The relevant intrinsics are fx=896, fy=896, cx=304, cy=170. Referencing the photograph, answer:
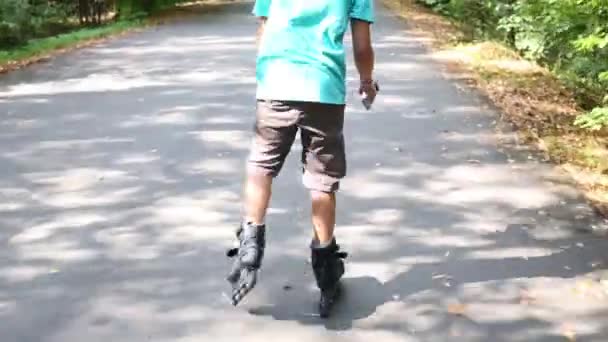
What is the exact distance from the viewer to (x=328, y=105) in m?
4.35

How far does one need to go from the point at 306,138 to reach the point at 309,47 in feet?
1.49

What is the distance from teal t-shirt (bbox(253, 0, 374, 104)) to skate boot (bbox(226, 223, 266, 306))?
71 centimetres

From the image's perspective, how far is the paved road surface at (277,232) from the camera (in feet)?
14.7

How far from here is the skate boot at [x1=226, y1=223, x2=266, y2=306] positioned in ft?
14.4

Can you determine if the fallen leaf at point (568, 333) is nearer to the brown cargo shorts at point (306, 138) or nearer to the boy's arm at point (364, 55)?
the brown cargo shorts at point (306, 138)

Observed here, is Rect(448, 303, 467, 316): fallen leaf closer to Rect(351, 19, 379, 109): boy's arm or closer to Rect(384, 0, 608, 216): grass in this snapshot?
Rect(351, 19, 379, 109): boy's arm

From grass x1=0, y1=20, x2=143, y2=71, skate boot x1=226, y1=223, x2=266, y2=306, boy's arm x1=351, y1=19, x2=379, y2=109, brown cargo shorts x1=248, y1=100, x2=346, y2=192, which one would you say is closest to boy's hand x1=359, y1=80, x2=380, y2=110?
boy's arm x1=351, y1=19, x2=379, y2=109

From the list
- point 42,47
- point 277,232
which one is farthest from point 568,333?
point 42,47

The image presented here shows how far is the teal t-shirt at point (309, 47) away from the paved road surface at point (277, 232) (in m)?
1.14

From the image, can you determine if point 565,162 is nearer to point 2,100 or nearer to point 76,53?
point 2,100

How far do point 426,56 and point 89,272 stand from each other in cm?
1104

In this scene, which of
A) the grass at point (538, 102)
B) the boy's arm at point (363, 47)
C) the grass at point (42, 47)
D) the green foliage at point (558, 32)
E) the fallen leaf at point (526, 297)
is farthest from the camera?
the grass at point (42, 47)

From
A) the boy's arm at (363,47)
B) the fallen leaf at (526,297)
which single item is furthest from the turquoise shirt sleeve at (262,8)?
the fallen leaf at (526,297)

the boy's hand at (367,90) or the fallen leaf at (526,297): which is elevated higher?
the boy's hand at (367,90)
